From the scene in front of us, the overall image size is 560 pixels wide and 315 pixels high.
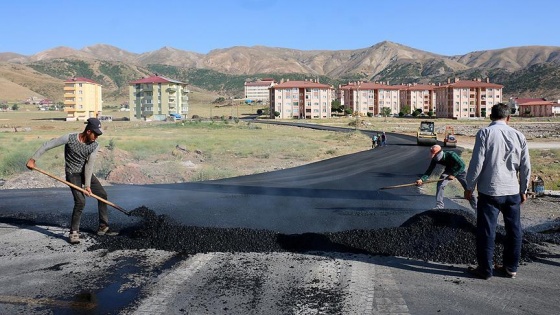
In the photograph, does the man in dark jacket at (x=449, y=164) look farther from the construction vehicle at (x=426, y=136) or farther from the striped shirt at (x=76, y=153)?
the construction vehicle at (x=426, y=136)

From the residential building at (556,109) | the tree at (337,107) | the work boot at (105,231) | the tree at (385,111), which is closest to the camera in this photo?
the work boot at (105,231)

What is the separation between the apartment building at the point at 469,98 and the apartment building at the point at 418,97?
54.4 feet

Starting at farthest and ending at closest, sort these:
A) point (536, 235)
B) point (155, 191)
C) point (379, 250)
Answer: point (155, 191) → point (536, 235) → point (379, 250)

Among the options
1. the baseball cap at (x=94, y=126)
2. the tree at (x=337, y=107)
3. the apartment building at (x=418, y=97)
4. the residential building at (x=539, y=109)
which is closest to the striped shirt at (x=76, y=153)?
the baseball cap at (x=94, y=126)

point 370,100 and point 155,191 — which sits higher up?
point 370,100

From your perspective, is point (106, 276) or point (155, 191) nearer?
point (106, 276)

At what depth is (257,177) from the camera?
1806 centimetres

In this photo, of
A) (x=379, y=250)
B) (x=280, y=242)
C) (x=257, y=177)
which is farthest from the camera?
(x=257, y=177)

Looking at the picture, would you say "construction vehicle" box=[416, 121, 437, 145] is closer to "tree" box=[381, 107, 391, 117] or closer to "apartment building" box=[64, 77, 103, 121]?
"apartment building" box=[64, 77, 103, 121]

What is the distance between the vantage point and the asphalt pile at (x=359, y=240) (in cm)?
657

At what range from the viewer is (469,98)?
108 m

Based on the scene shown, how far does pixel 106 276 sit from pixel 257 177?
1233 centimetres

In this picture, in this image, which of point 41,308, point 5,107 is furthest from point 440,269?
point 5,107

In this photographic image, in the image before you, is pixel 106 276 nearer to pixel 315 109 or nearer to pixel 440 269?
pixel 440 269
